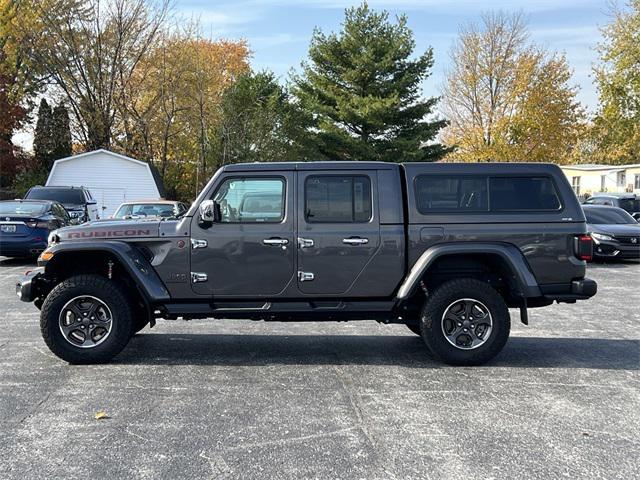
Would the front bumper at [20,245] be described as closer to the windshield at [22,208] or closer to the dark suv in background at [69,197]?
the windshield at [22,208]

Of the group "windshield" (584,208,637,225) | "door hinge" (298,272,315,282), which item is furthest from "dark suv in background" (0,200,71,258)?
"windshield" (584,208,637,225)

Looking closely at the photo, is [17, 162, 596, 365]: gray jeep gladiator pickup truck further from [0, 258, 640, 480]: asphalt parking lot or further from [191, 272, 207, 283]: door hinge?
[0, 258, 640, 480]: asphalt parking lot

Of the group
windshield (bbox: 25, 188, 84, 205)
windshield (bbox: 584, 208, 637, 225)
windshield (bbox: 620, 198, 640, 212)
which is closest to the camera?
windshield (bbox: 584, 208, 637, 225)

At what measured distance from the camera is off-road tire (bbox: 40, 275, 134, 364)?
5.71m

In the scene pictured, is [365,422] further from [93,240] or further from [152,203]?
[152,203]

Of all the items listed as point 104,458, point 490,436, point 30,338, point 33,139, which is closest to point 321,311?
point 490,436

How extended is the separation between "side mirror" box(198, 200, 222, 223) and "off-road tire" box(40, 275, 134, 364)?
1.10 metres

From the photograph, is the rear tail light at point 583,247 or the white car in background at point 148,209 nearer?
the rear tail light at point 583,247

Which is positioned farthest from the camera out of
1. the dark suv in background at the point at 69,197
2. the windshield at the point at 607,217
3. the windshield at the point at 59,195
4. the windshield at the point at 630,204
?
the windshield at the point at 630,204

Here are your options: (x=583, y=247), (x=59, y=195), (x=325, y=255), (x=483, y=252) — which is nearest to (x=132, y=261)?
(x=325, y=255)

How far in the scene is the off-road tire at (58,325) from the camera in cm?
571

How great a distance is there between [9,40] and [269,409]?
130ft

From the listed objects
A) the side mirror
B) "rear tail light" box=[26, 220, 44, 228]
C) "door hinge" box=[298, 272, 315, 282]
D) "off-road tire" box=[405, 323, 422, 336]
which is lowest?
"off-road tire" box=[405, 323, 422, 336]

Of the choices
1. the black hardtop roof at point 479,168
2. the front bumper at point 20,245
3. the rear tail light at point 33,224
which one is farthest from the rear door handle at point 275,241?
the rear tail light at point 33,224
